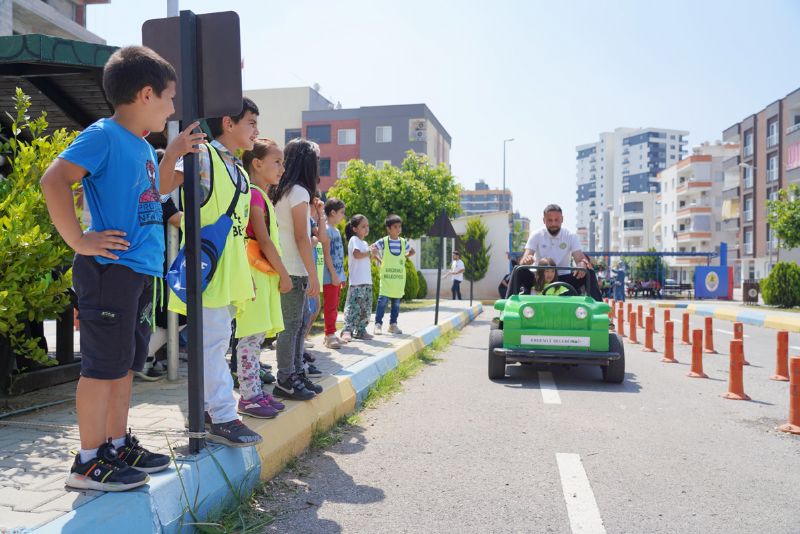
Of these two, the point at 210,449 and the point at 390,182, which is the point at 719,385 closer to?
the point at 210,449

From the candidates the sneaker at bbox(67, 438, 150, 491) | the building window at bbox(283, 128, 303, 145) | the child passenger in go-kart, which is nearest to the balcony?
the building window at bbox(283, 128, 303, 145)

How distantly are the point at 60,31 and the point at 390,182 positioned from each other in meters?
16.4

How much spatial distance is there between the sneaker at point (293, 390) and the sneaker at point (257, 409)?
1.85ft

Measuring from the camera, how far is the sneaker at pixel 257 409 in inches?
169

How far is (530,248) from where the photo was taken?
9.28m

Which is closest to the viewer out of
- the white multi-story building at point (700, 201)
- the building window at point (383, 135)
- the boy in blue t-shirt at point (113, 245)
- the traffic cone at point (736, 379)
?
the boy in blue t-shirt at point (113, 245)

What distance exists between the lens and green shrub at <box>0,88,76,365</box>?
13.4 feet

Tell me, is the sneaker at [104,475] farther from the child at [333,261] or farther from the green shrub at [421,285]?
the green shrub at [421,285]

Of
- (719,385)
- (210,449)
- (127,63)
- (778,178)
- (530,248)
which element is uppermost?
(778,178)

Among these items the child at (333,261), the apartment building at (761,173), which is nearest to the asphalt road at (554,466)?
the child at (333,261)

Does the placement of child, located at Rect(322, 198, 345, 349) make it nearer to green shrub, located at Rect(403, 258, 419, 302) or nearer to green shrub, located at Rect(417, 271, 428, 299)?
green shrub, located at Rect(403, 258, 419, 302)

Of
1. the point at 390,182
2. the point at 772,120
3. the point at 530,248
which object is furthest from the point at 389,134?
the point at 530,248

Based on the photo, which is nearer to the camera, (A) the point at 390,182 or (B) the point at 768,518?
(B) the point at 768,518

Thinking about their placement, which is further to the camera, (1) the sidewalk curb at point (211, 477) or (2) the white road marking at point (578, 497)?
(2) the white road marking at point (578, 497)
